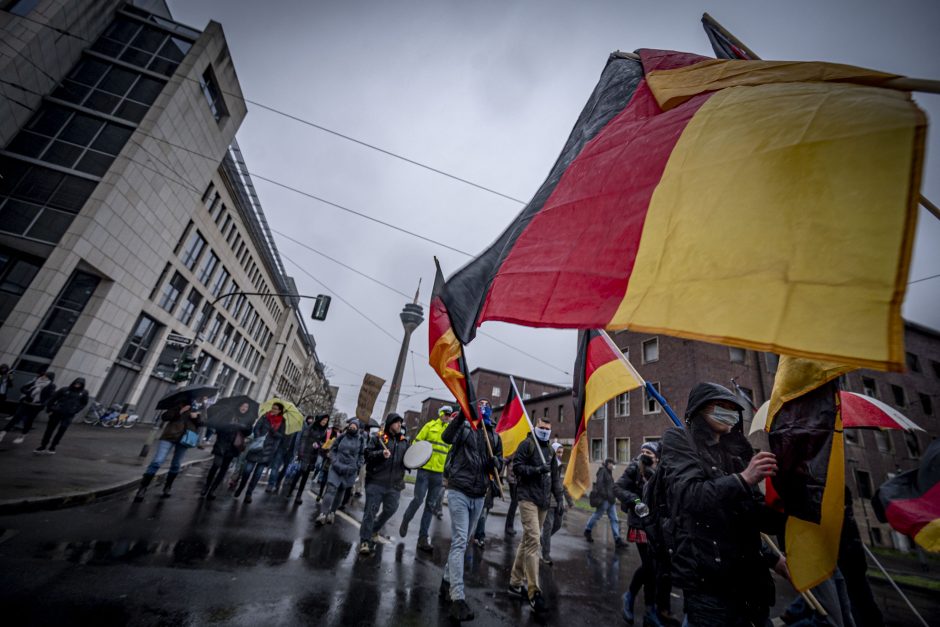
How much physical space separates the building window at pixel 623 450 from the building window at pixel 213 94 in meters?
32.3

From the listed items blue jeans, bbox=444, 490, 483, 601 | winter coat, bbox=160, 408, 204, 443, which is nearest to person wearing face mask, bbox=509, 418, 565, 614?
blue jeans, bbox=444, 490, 483, 601

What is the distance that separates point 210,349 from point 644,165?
115ft

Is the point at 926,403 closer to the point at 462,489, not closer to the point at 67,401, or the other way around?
the point at 462,489

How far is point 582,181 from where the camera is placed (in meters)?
2.19

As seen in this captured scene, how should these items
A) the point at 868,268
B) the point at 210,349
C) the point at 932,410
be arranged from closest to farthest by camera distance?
1. the point at 868,268
2. the point at 932,410
3. the point at 210,349

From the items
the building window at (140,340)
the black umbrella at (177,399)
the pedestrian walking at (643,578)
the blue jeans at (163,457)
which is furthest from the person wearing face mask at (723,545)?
the building window at (140,340)

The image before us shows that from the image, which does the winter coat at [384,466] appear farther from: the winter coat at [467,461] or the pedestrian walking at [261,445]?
the pedestrian walking at [261,445]

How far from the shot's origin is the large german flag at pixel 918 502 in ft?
9.22

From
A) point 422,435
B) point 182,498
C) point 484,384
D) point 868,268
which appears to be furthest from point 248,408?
point 484,384

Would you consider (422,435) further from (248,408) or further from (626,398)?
(626,398)

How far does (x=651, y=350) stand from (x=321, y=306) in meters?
19.7

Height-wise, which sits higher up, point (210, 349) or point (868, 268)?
point (210, 349)

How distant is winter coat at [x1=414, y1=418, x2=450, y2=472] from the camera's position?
6512mm

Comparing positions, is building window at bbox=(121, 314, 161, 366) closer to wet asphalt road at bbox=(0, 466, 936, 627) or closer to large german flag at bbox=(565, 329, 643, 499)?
wet asphalt road at bbox=(0, 466, 936, 627)
